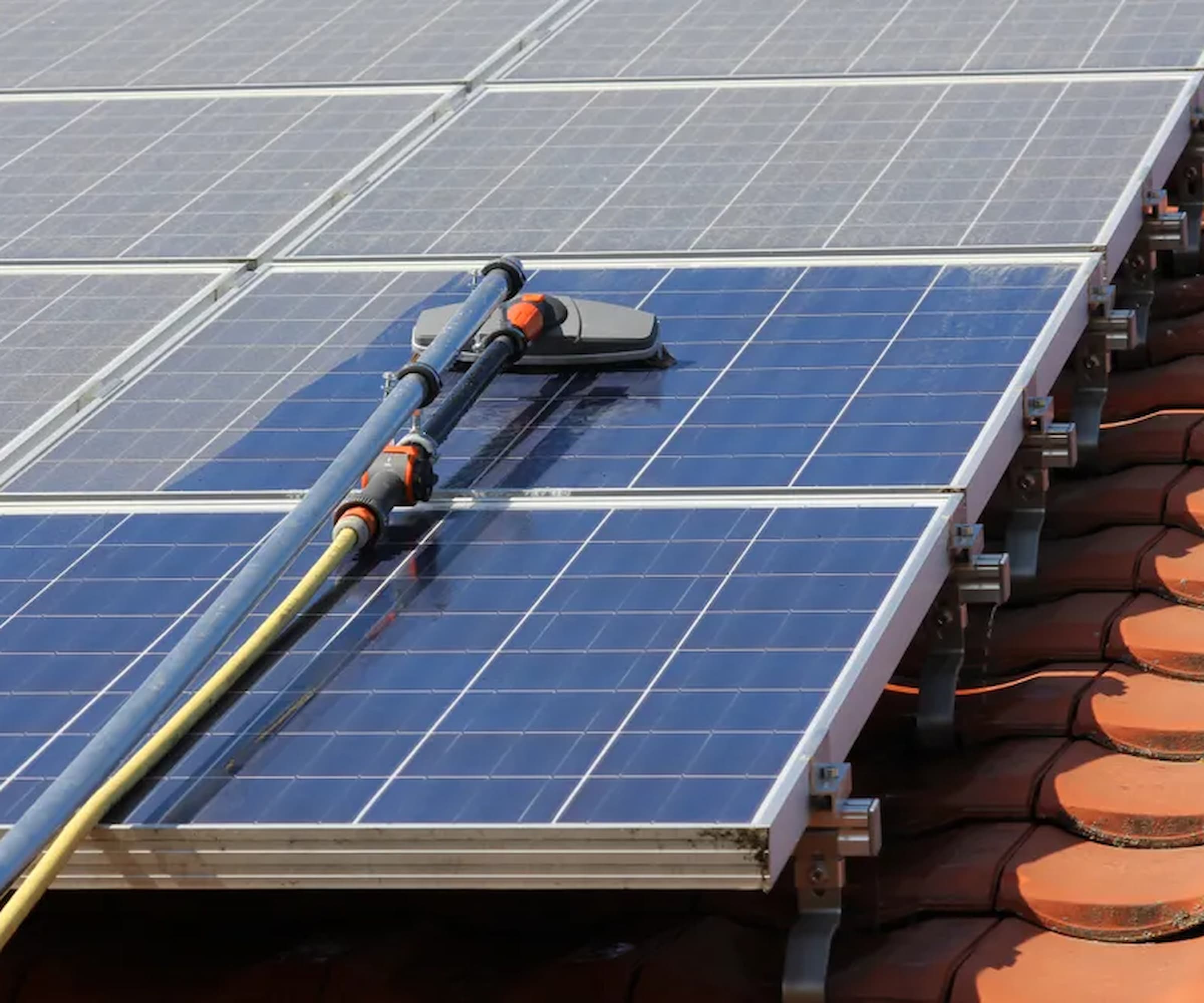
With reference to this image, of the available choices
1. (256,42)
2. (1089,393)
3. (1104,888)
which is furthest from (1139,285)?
(256,42)

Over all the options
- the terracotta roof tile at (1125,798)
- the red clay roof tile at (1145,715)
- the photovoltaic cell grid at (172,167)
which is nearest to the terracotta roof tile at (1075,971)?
the terracotta roof tile at (1125,798)

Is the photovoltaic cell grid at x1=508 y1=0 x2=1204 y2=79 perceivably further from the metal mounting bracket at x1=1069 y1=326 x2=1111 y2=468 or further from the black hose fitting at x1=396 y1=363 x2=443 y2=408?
the black hose fitting at x1=396 y1=363 x2=443 y2=408

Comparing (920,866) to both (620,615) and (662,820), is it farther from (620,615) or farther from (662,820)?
(662,820)

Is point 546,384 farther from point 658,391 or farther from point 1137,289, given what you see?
point 1137,289

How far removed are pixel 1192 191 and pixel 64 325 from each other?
5209 mm

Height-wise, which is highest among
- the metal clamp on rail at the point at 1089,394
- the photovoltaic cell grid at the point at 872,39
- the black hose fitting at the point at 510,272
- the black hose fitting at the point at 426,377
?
the black hose fitting at the point at 510,272

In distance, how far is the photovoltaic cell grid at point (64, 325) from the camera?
32.5 ft

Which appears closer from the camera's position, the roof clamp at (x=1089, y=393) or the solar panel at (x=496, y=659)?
the solar panel at (x=496, y=659)

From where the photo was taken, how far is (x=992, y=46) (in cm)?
1316

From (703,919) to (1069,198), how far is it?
4.13 m

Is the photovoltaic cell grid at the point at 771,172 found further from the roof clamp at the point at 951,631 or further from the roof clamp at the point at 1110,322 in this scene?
the roof clamp at the point at 951,631

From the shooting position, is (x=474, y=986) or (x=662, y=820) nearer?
(x=662, y=820)

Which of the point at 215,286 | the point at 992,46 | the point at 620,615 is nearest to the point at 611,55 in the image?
the point at 992,46

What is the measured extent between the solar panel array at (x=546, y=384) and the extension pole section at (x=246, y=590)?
14cm
